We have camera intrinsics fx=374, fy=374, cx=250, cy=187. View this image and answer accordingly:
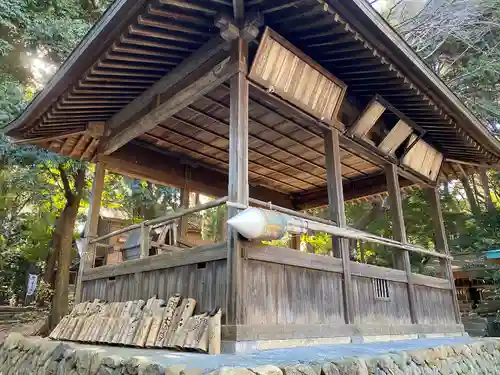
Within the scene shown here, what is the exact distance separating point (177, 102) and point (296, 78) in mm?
1653

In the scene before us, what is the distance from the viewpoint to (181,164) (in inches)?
315

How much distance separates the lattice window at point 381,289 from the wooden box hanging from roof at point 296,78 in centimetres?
246

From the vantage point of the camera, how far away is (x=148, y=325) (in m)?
4.22

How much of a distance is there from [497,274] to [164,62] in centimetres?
1131

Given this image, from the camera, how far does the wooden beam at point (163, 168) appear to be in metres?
6.99

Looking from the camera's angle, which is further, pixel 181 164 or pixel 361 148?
pixel 181 164

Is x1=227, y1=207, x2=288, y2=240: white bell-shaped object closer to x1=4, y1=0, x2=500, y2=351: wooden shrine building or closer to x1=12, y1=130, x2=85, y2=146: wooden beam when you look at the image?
x1=4, y1=0, x2=500, y2=351: wooden shrine building

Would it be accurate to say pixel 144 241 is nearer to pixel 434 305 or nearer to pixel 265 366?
pixel 265 366

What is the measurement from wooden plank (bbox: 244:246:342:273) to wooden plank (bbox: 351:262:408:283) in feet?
1.42

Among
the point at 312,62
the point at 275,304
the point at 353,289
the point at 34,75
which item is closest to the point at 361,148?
the point at 312,62

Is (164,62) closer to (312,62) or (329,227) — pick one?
(312,62)

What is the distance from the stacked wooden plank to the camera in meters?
3.58

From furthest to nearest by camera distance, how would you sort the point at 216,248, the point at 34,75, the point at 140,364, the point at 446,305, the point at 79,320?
the point at 34,75 < the point at 446,305 < the point at 79,320 < the point at 216,248 < the point at 140,364

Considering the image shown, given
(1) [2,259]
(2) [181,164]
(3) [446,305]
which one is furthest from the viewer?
(1) [2,259]
